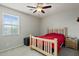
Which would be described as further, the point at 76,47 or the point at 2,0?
the point at 76,47

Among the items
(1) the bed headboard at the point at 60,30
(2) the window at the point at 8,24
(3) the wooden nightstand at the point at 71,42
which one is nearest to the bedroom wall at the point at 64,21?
(1) the bed headboard at the point at 60,30

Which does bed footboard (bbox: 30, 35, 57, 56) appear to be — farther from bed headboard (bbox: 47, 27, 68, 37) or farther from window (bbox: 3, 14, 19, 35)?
bed headboard (bbox: 47, 27, 68, 37)

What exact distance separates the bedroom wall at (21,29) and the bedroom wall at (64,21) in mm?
485

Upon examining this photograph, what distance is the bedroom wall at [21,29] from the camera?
2764 mm

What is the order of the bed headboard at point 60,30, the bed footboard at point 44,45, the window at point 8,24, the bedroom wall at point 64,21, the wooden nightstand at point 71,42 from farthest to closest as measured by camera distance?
the bed headboard at point 60,30 < the bedroom wall at point 64,21 < the wooden nightstand at point 71,42 < the window at point 8,24 < the bed footboard at point 44,45

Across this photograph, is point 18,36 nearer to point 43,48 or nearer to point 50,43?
point 43,48

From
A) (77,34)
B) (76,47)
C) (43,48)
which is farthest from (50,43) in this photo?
(77,34)

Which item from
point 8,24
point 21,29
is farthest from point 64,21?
point 8,24

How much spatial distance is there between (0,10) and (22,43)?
1.80 meters

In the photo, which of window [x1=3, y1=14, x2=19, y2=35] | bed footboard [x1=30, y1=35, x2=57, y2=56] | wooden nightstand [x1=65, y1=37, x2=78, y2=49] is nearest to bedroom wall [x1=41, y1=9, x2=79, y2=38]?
wooden nightstand [x1=65, y1=37, x2=78, y2=49]

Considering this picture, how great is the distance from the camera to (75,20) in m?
3.23

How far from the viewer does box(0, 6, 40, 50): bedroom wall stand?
2764 mm

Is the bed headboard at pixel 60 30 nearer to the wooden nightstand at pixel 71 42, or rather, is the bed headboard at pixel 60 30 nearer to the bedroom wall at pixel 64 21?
the bedroom wall at pixel 64 21

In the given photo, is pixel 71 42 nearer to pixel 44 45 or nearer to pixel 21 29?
pixel 44 45
